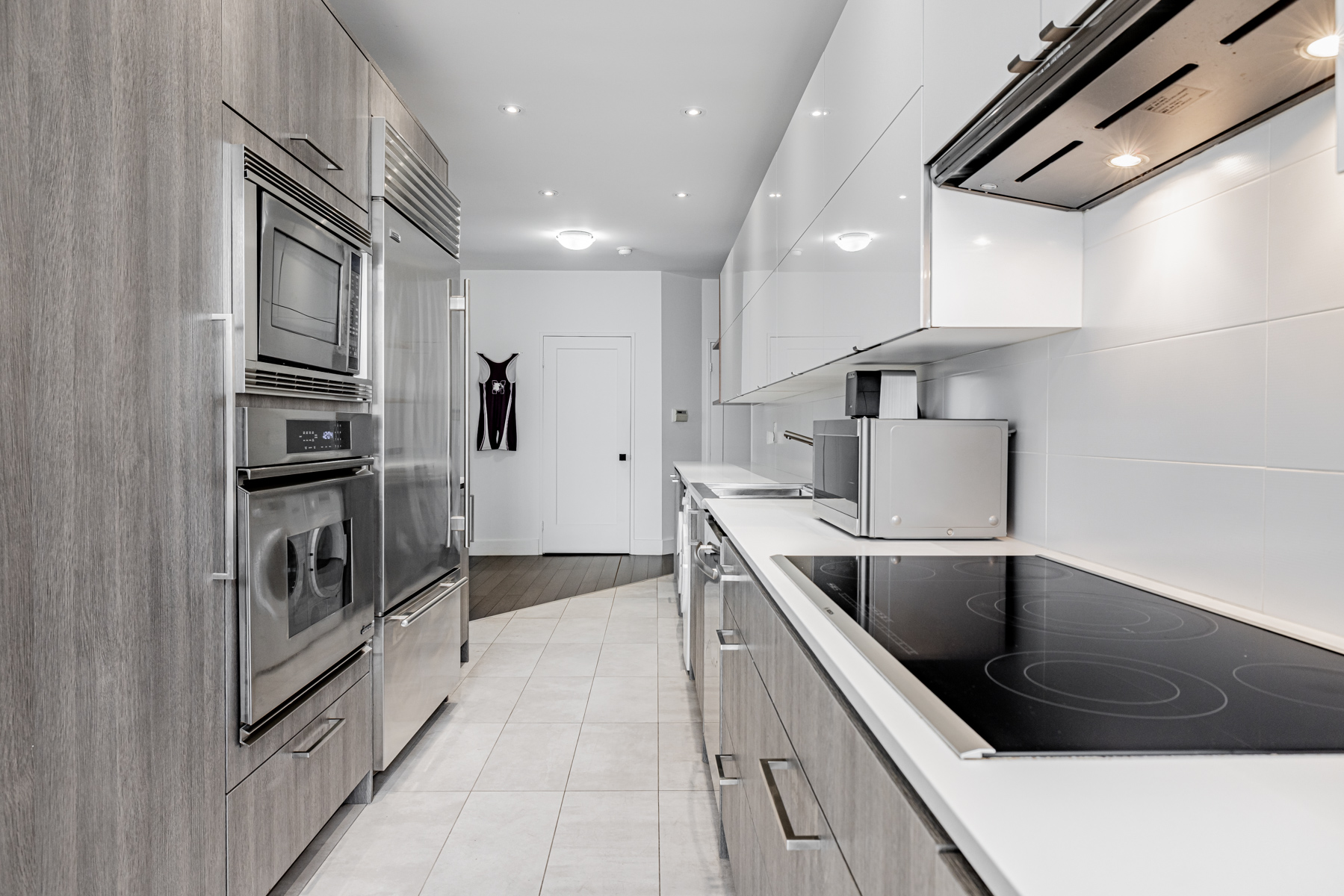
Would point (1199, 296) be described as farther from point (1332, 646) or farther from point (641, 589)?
point (641, 589)

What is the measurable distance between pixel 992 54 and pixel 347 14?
7.12 feet

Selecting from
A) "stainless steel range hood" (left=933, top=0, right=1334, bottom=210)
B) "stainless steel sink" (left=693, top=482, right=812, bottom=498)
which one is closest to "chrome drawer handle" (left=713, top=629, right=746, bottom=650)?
"stainless steel sink" (left=693, top=482, right=812, bottom=498)

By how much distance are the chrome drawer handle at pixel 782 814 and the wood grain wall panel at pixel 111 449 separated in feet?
3.47

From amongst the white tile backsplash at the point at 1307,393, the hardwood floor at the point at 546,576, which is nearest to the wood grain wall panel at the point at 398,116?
the white tile backsplash at the point at 1307,393

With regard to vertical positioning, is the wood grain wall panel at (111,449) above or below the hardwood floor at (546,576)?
above

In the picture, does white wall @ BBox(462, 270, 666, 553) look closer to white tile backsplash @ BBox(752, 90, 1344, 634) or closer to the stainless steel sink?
the stainless steel sink

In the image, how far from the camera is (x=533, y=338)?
21.0ft

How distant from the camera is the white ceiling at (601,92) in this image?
2395mm

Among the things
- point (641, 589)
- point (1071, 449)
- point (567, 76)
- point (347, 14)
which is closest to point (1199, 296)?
point (1071, 449)

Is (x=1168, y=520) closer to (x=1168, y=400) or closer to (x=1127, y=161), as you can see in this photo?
(x=1168, y=400)

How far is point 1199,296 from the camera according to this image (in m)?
1.18

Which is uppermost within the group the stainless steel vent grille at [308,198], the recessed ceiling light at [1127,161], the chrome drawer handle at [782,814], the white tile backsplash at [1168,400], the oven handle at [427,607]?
the stainless steel vent grille at [308,198]

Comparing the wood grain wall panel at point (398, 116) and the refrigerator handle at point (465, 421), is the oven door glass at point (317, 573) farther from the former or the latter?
the wood grain wall panel at point (398, 116)

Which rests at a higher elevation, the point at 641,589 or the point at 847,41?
the point at 847,41
